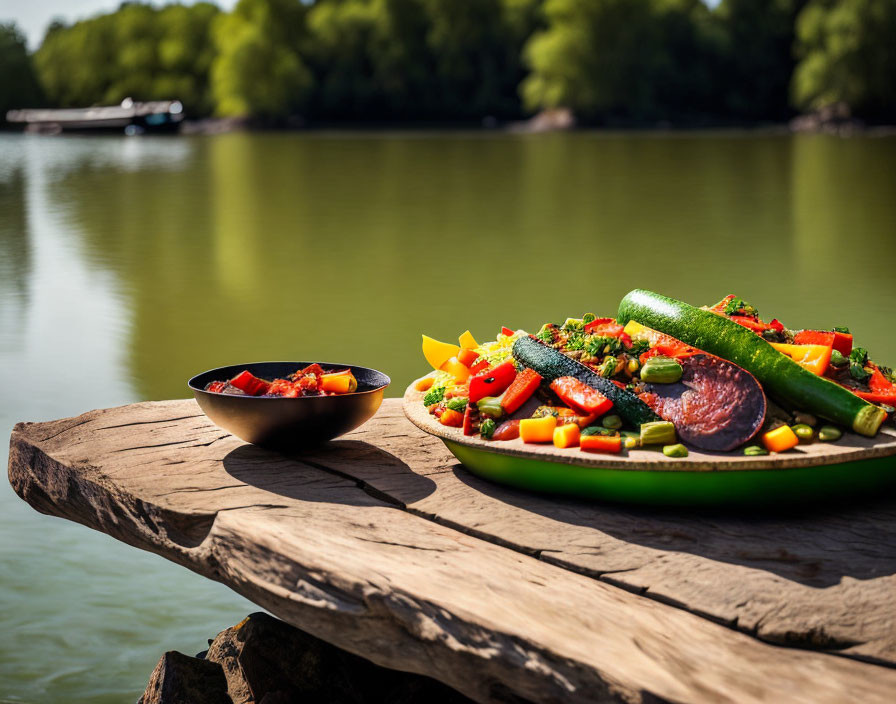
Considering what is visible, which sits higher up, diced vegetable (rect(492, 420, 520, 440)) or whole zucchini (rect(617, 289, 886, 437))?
whole zucchini (rect(617, 289, 886, 437))

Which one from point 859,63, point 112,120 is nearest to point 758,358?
point 859,63

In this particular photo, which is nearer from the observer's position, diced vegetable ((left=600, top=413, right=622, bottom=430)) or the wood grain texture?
the wood grain texture

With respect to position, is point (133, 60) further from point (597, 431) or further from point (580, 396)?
point (597, 431)

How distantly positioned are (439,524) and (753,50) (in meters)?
77.8

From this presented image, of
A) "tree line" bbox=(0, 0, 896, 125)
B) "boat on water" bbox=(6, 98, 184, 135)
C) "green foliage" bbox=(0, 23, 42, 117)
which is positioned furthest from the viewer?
"green foliage" bbox=(0, 23, 42, 117)

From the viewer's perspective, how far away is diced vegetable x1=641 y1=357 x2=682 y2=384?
269 cm

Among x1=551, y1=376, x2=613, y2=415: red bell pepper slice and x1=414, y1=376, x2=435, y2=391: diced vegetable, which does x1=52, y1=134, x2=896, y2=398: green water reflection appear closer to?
x1=414, y1=376, x2=435, y2=391: diced vegetable

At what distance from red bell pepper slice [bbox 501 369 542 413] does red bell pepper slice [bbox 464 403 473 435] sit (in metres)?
0.08

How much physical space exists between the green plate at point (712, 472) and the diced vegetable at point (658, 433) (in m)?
0.04

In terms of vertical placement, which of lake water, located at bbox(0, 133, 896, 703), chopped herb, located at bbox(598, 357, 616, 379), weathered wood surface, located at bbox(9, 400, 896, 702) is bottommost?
lake water, located at bbox(0, 133, 896, 703)

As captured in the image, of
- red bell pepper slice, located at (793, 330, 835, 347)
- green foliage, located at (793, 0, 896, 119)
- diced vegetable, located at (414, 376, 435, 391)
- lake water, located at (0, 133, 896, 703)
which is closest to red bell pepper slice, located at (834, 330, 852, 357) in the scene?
red bell pepper slice, located at (793, 330, 835, 347)

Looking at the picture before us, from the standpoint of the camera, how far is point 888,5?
59281 millimetres

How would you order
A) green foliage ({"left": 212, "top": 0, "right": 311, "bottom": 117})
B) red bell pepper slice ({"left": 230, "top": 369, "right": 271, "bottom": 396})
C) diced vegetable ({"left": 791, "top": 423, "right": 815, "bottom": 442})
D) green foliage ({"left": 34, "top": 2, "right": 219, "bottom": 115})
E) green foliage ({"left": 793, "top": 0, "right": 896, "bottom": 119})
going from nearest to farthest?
diced vegetable ({"left": 791, "top": 423, "right": 815, "bottom": 442}), red bell pepper slice ({"left": 230, "top": 369, "right": 271, "bottom": 396}), green foliage ({"left": 793, "top": 0, "right": 896, "bottom": 119}), green foliage ({"left": 212, "top": 0, "right": 311, "bottom": 117}), green foliage ({"left": 34, "top": 2, "right": 219, "bottom": 115})

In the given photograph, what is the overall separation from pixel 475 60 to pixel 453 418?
279 ft
